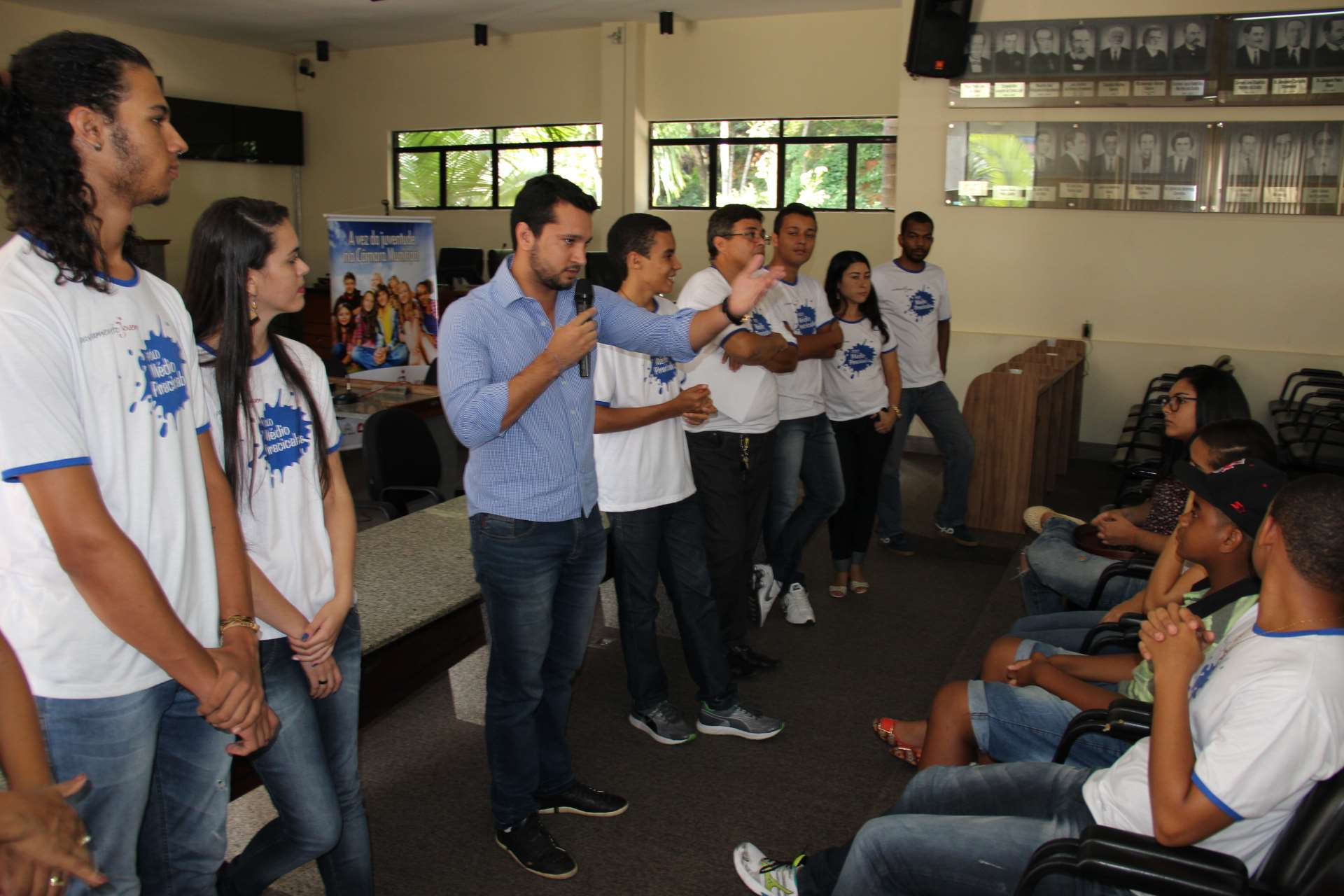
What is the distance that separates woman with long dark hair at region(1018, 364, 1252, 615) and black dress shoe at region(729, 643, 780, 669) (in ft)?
3.20

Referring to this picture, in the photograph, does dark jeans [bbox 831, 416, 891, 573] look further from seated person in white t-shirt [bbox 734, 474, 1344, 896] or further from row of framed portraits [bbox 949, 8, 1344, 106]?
row of framed portraits [bbox 949, 8, 1344, 106]

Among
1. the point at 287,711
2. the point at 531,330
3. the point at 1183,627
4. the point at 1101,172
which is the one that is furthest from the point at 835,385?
the point at 1101,172

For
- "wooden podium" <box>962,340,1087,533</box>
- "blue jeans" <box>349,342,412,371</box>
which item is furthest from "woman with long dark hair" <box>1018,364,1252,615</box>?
"blue jeans" <box>349,342,412,371</box>

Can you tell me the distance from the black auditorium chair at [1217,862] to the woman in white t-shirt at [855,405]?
2.71m

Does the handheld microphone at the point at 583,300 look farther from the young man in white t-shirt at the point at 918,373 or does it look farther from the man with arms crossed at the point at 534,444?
the young man in white t-shirt at the point at 918,373

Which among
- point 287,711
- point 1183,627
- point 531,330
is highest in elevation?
point 531,330

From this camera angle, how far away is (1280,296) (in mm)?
6621

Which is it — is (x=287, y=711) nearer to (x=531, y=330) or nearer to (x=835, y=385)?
(x=531, y=330)

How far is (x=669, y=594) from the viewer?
10.2ft

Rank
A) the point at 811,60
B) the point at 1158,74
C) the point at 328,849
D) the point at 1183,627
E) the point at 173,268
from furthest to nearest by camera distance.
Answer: the point at 173,268 < the point at 811,60 < the point at 1158,74 < the point at 328,849 < the point at 1183,627

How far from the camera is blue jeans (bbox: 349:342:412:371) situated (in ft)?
20.8

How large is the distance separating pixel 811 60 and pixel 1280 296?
5528 mm

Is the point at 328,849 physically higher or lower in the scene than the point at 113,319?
lower

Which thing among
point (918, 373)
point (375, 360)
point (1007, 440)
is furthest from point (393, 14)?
point (1007, 440)
